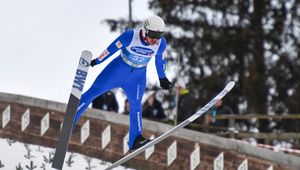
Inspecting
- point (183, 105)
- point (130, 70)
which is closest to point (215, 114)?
point (183, 105)

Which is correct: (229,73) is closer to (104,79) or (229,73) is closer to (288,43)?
(288,43)

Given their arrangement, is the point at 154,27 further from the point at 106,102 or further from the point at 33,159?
the point at 106,102

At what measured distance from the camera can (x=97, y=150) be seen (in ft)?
40.4

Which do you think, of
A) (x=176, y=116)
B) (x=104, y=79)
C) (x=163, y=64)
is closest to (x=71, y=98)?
(x=104, y=79)

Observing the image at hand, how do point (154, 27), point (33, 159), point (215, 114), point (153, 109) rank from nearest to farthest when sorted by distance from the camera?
1. point (154, 27)
2. point (33, 159)
3. point (153, 109)
4. point (215, 114)

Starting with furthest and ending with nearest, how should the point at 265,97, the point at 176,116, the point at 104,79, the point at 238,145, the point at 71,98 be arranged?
the point at 265,97
the point at 176,116
the point at 238,145
the point at 104,79
the point at 71,98

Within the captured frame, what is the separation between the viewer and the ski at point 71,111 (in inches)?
349

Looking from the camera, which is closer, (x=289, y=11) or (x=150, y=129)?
(x=150, y=129)

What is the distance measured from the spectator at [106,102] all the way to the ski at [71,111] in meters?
4.43

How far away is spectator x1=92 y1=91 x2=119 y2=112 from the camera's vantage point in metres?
13.5

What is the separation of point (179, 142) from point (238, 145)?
2.68ft

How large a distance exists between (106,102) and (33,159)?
116 inches

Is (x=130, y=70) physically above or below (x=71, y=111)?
above

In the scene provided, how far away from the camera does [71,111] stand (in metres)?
9.02
